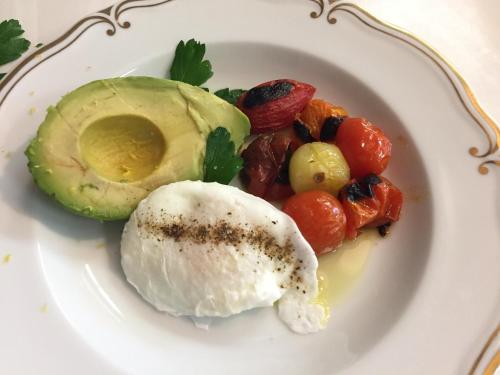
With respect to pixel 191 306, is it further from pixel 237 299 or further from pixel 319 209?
pixel 319 209

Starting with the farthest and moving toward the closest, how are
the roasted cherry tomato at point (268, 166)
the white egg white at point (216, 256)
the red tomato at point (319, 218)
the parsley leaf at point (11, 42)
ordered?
the parsley leaf at point (11, 42) → the roasted cherry tomato at point (268, 166) → the red tomato at point (319, 218) → the white egg white at point (216, 256)

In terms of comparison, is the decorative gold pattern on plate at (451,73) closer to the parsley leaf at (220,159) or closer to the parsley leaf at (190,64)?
the parsley leaf at (190,64)

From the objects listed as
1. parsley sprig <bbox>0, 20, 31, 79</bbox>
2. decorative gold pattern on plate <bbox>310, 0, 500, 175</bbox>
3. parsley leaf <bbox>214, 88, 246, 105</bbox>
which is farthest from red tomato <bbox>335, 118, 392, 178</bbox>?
parsley sprig <bbox>0, 20, 31, 79</bbox>

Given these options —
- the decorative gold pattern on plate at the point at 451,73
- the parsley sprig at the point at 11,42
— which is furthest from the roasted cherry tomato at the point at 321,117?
the parsley sprig at the point at 11,42

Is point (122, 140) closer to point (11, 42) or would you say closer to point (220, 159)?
point (220, 159)

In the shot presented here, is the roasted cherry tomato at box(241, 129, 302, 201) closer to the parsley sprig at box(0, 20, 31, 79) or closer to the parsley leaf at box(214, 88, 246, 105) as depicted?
the parsley leaf at box(214, 88, 246, 105)

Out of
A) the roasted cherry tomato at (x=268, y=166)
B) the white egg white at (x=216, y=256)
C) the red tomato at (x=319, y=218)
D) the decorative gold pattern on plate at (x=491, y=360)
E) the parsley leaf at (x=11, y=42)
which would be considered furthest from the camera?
the parsley leaf at (x=11, y=42)

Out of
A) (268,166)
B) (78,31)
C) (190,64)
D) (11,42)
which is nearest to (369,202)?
(268,166)
